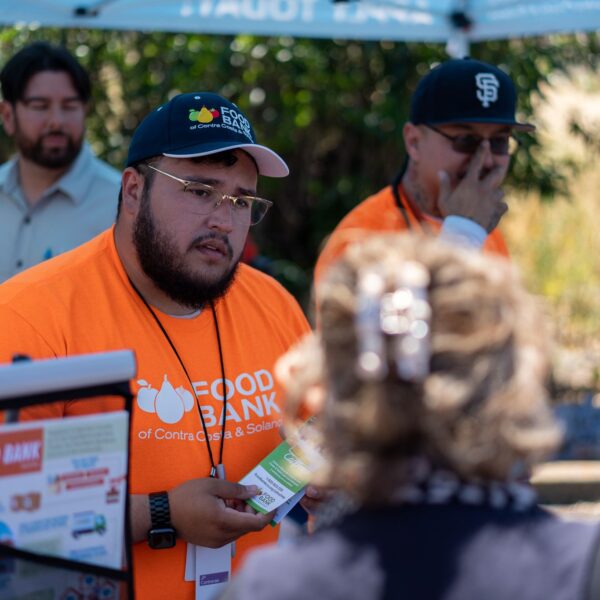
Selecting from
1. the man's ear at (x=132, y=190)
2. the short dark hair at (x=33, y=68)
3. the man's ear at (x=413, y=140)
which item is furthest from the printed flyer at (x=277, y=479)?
the short dark hair at (x=33, y=68)

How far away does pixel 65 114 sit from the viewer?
454 cm

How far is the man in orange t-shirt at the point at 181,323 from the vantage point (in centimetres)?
247

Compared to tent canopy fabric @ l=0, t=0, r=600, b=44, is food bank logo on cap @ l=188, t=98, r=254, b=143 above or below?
below

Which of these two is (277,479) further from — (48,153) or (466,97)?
(48,153)

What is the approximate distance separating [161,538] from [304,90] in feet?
15.5

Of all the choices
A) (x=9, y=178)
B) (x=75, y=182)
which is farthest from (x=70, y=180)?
(x=9, y=178)

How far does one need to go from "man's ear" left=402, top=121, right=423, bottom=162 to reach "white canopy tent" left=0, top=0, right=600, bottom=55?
3.81 feet

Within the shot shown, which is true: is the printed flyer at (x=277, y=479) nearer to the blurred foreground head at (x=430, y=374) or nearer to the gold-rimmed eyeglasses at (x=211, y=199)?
the gold-rimmed eyeglasses at (x=211, y=199)

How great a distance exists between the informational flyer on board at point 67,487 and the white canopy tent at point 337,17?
127 inches

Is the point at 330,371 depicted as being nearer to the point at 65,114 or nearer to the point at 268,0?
the point at 65,114

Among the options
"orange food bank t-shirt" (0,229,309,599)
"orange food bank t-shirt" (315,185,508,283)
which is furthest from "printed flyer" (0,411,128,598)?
"orange food bank t-shirt" (315,185,508,283)

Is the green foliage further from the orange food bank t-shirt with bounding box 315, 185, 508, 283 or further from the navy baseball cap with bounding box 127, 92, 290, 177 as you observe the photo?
the navy baseball cap with bounding box 127, 92, 290, 177

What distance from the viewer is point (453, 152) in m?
3.87

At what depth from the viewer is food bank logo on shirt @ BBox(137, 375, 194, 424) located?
2.51 m
